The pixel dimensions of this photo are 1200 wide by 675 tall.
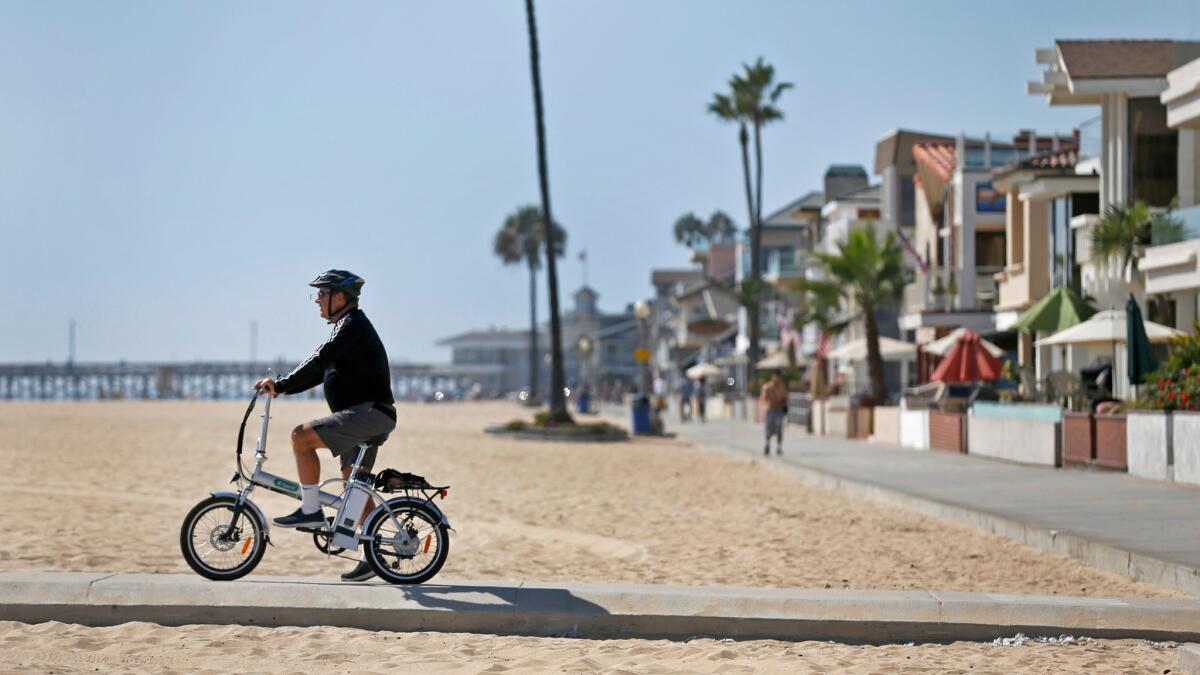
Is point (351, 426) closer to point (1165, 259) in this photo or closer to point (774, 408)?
point (774, 408)

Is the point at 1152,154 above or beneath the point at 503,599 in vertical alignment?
above

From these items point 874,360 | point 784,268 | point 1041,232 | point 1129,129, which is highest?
point 784,268

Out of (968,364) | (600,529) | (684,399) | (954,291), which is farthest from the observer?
Result: (684,399)

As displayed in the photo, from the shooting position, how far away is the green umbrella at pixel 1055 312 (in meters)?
29.4

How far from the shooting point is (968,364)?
31.4 m

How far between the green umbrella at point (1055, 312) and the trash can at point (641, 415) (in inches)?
555

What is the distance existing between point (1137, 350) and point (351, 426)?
16092 millimetres

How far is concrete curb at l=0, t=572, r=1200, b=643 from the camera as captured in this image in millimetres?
8383

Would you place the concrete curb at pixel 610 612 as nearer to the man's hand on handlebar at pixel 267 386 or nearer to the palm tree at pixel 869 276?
the man's hand on handlebar at pixel 267 386

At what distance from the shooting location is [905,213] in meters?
53.9

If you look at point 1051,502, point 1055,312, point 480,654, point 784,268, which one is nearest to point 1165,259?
point 1055,312

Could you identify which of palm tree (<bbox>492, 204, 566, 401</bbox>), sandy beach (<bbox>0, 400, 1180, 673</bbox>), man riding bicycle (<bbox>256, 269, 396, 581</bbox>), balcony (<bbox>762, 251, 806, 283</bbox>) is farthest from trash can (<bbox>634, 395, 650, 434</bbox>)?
palm tree (<bbox>492, 204, 566, 401</bbox>)

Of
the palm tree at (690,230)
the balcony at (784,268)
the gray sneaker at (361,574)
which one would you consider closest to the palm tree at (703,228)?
the palm tree at (690,230)

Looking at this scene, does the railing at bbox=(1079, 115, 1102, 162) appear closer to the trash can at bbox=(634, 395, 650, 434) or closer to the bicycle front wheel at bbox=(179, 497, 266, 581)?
the trash can at bbox=(634, 395, 650, 434)
